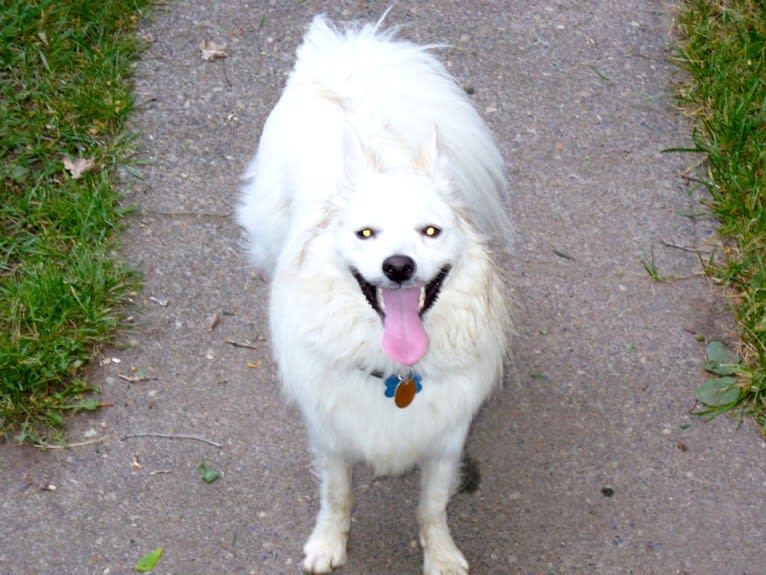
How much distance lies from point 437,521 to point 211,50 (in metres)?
3.00

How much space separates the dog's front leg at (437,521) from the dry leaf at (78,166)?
2274mm

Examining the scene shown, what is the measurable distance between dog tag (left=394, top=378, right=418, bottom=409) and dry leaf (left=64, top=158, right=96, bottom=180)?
2.31 metres

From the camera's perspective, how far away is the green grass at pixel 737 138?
4090mm

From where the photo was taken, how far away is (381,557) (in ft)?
11.8

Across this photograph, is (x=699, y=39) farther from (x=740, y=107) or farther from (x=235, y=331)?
(x=235, y=331)

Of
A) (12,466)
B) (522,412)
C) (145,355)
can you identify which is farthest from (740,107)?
(12,466)

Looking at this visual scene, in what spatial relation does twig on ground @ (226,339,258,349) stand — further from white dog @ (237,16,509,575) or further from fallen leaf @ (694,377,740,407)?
fallen leaf @ (694,377,740,407)

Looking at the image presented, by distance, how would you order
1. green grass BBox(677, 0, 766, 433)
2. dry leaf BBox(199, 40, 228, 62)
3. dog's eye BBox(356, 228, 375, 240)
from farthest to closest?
dry leaf BBox(199, 40, 228, 62)
green grass BBox(677, 0, 766, 433)
dog's eye BBox(356, 228, 375, 240)

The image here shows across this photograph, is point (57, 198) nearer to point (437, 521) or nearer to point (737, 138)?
point (437, 521)

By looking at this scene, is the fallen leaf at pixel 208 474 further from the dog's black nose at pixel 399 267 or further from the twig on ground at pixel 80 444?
the dog's black nose at pixel 399 267

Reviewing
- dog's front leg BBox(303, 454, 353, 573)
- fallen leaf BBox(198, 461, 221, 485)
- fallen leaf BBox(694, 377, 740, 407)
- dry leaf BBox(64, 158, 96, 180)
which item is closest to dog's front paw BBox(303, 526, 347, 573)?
dog's front leg BBox(303, 454, 353, 573)

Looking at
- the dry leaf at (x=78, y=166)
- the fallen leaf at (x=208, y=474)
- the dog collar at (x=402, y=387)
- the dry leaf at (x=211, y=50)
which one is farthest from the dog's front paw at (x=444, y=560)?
the dry leaf at (x=211, y=50)

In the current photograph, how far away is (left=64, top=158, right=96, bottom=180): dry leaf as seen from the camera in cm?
469

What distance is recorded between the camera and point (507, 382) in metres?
4.07
